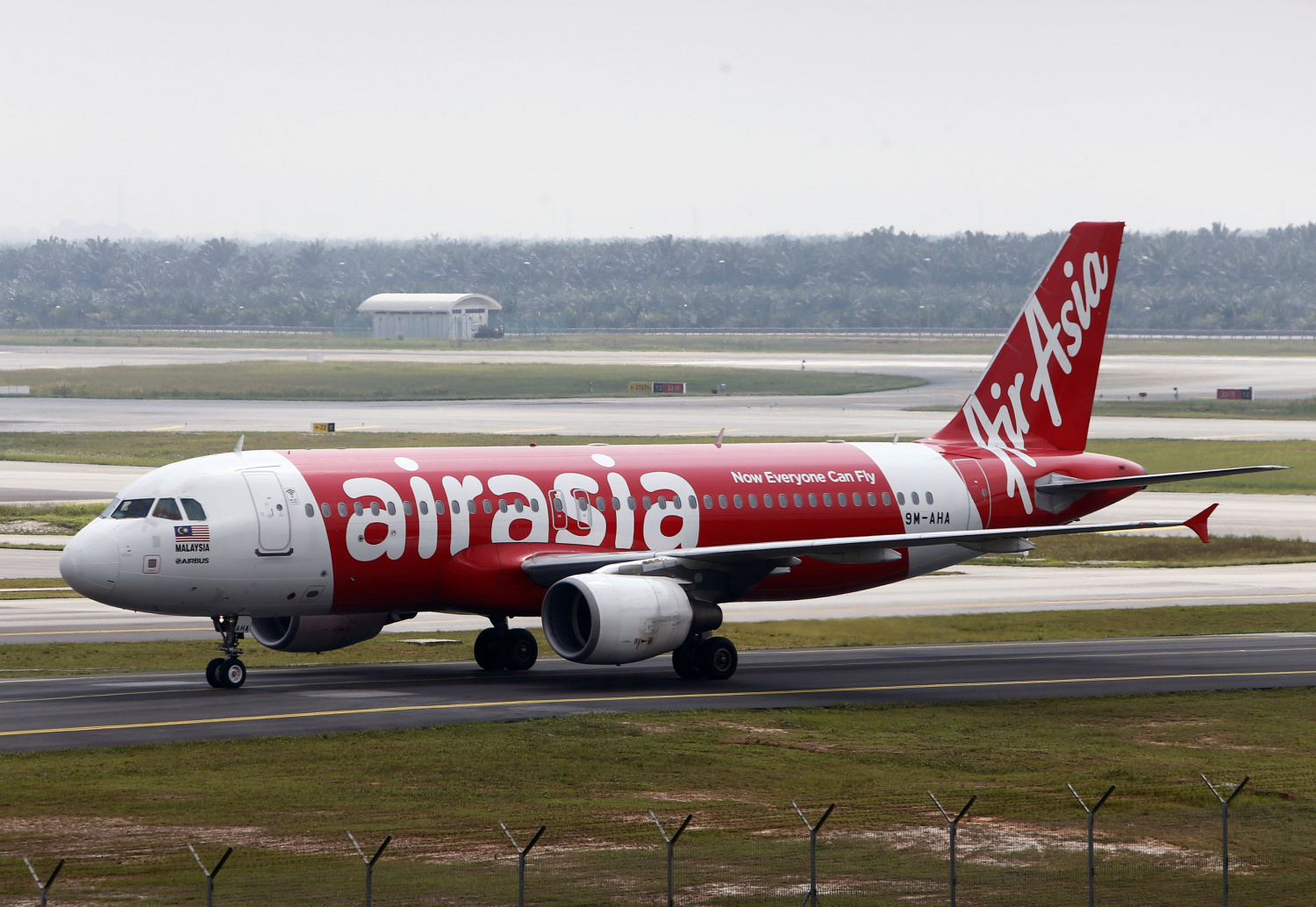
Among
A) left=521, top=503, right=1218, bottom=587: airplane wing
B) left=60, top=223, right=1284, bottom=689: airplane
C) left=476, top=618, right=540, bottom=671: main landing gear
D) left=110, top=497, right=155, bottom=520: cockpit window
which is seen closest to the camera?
left=110, top=497, right=155, bottom=520: cockpit window

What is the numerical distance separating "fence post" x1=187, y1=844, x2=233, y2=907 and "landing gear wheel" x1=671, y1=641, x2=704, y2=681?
59.8 ft

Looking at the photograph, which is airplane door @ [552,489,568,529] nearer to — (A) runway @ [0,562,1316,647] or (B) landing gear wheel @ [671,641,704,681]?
(B) landing gear wheel @ [671,641,704,681]

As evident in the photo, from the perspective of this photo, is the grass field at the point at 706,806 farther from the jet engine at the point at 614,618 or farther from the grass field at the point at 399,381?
the grass field at the point at 399,381

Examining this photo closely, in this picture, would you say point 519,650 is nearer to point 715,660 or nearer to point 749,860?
point 715,660

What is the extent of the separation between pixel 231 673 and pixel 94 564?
3.91 metres

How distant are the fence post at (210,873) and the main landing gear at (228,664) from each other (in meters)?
15.1

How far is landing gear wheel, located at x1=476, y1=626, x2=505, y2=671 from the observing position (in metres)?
42.6

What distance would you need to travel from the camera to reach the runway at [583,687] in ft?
113

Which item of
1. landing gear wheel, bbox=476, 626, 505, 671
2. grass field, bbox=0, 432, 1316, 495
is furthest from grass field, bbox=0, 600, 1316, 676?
grass field, bbox=0, 432, 1316, 495

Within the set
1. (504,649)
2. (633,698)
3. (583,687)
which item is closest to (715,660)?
(583,687)

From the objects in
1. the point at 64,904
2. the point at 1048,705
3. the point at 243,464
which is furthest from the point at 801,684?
the point at 64,904

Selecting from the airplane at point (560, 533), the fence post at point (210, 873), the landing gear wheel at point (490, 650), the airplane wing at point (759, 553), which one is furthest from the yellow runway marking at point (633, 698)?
the fence post at point (210, 873)

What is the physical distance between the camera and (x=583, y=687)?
40031 millimetres

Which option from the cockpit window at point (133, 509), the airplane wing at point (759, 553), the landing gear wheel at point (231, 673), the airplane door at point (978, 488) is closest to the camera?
the cockpit window at point (133, 509)
